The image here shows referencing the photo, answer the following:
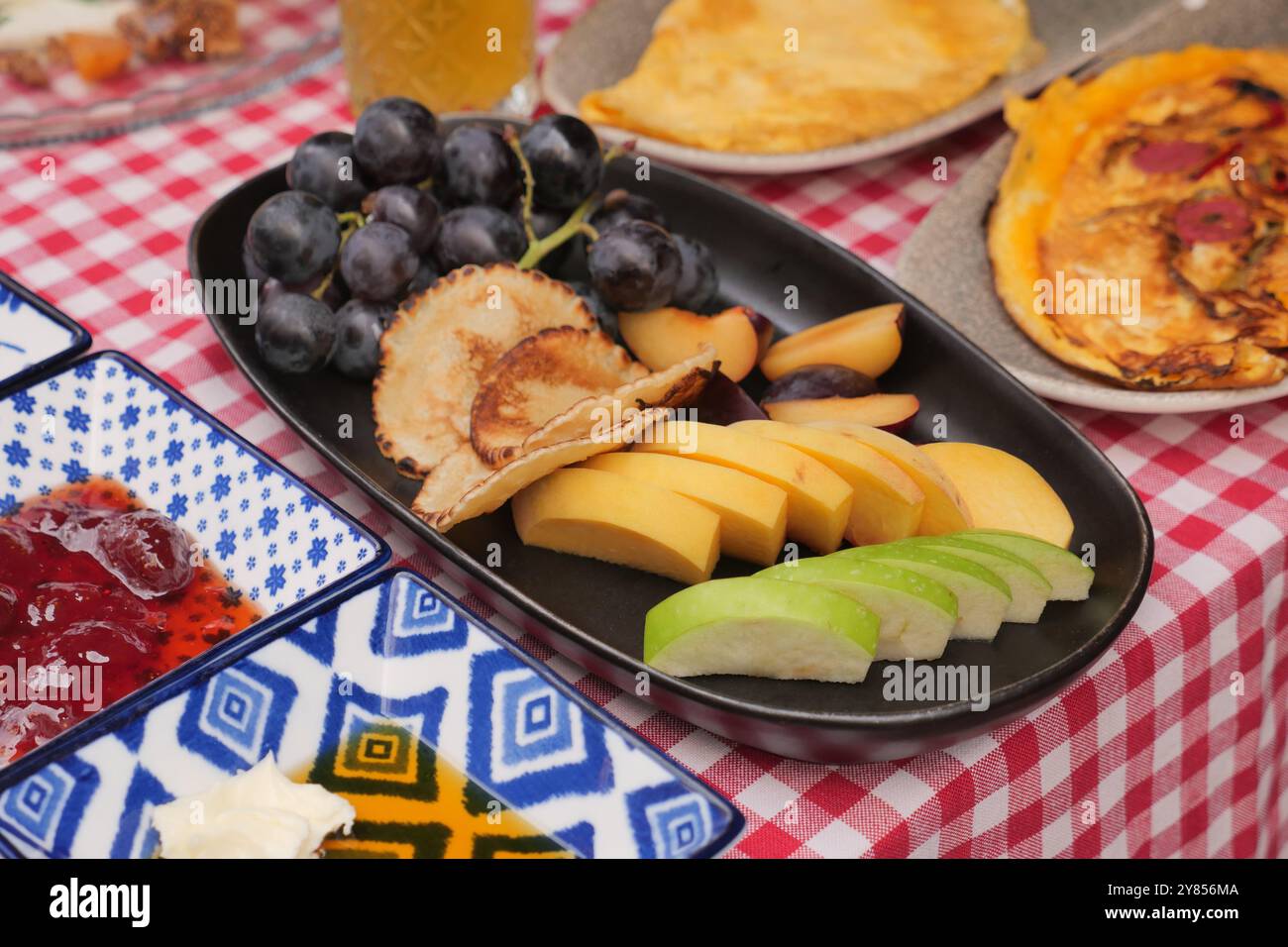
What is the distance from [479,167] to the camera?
1542mm

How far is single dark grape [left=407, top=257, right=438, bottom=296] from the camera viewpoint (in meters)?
1.53

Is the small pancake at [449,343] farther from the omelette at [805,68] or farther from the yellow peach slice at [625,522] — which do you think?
the omelette at [805,68]

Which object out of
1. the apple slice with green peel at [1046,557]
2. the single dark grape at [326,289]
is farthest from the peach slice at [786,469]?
the single dark grape at [326,289]

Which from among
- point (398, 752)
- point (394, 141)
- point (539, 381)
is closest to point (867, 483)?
point (539, 381)

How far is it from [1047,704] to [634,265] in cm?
65

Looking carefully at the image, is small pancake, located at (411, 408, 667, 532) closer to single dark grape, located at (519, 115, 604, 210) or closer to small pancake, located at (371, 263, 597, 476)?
small pancake, located at (371, 263, 597, 476)

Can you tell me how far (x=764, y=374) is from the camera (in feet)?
5.08

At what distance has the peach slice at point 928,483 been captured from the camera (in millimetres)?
1268

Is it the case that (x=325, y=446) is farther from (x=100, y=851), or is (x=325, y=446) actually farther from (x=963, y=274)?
(x=963, y=274)

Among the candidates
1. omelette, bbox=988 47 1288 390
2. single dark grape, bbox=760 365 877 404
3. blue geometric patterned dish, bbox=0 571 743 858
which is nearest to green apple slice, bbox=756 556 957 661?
blue geometric patterned dish, bbox=0 571 743 858

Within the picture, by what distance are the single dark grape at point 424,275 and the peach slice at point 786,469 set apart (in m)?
0.40

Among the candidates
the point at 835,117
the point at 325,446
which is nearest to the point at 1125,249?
the point at 835,117

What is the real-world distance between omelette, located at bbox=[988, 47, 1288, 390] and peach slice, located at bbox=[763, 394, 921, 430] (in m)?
0.26

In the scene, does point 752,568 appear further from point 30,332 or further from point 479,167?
point 30,332
